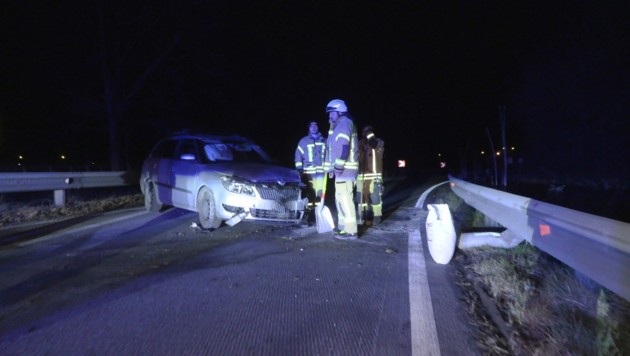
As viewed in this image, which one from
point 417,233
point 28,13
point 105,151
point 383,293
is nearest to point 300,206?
point 417,233

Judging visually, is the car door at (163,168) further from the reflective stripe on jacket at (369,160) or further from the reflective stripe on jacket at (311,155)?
the reflective stripe on jacket at (369,160)

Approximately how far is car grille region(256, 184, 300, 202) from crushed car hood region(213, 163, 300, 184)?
3.4 inches

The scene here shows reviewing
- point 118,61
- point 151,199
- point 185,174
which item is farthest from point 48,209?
point 118,61

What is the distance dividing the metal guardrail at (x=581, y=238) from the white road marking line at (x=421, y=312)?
1106 millimetres

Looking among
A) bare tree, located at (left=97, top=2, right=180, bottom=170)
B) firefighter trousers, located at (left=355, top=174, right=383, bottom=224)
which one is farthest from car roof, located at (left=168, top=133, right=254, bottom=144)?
bare tree, located at (left=97, top=2, right=180, bottom=170)

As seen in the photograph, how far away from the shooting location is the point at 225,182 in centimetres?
720

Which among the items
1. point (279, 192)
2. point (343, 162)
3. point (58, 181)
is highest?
point (343, 162)

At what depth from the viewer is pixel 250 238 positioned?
691 centimetres

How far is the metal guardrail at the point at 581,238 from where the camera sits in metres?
2.78

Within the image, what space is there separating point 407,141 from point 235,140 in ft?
303

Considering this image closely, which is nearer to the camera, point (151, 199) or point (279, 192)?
point (279, 192)

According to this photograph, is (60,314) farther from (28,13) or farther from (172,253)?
(28,13)

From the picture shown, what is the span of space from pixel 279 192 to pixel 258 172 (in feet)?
1.59

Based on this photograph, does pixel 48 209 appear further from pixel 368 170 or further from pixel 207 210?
pixel 368 170
